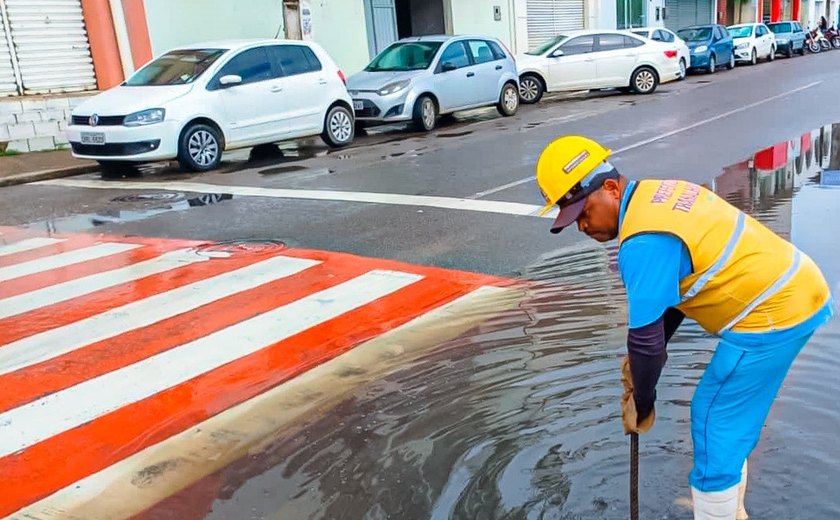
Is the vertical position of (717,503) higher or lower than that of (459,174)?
higher

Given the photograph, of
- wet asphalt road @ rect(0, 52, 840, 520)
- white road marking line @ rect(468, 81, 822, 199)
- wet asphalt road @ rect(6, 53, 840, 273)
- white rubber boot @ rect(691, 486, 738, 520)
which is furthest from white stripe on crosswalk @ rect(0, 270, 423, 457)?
white road marking line @ rect(468, 81, 822, 199)

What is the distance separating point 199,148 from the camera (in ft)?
39.7

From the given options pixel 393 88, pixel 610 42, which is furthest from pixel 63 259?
pixel 610 42

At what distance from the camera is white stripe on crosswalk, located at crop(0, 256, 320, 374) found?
16.7ft

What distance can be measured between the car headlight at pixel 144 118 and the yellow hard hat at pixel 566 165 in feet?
32.9

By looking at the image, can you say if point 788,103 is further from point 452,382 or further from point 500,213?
point 452,382

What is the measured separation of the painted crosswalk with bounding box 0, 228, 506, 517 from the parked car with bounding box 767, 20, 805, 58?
117 feet

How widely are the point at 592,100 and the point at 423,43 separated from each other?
615 cm

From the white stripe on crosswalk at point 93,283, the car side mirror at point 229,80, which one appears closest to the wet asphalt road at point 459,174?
the white stripe on crosswalk at point 93,283

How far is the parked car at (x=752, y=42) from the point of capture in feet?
106

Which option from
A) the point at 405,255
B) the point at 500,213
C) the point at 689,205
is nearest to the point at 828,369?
the point at 689,205

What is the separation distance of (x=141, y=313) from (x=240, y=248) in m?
1.80

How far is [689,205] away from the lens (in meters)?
2.44

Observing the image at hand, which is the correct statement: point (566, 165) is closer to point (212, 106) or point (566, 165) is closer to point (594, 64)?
point (212, 106)
